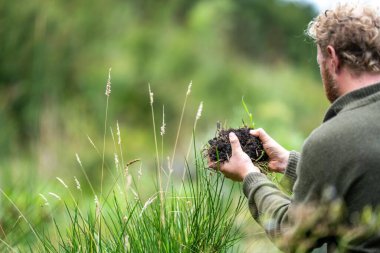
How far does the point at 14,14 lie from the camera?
1125 cm

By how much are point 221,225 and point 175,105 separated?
11.7m

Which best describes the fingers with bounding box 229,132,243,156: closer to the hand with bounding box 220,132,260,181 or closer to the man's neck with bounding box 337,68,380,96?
the hand with bounding box 220,132,260,181

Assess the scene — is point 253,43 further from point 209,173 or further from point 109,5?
point 209,173

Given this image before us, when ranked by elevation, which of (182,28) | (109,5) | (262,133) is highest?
(182,28)

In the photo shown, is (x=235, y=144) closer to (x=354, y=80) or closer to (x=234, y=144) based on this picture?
(x=234, y=144)

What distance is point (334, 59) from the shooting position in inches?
113

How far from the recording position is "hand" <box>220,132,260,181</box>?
10.2 ft

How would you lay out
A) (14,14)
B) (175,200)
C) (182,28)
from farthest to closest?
1. (182,28)
2. (14,14)
3. (175,200)

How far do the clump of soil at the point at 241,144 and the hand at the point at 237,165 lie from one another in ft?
0.12

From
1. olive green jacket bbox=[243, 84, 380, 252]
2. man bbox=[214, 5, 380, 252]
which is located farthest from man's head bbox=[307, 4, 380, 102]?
olive green jacket bbox=[243, 84, 380, 252]

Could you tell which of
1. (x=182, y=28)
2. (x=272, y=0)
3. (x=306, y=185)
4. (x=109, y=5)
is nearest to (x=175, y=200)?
(x=306, y=185)

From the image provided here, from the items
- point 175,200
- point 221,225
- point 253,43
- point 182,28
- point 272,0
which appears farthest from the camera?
point 272,0

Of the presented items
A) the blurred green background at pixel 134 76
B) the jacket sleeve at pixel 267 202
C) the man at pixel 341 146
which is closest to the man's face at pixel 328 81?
the man at pixel 341 146

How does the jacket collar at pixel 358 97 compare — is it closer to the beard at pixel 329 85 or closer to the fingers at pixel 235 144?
the beard at pixel 329 85
